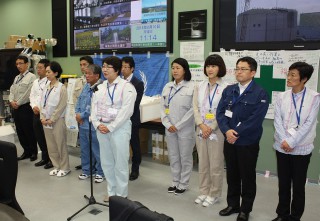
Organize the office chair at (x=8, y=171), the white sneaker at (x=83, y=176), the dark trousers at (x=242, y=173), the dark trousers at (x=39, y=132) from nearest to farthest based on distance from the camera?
the office chair at (x=8, y=171) < the dark trousers at (x=242, y=173) < the white sneaker at (x=83, y=176) < the dark trousers at (x=39, y=132)

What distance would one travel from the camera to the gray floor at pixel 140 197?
10.6ft

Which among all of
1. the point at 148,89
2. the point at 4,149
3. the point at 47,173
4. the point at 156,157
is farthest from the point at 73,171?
the point at 4,149

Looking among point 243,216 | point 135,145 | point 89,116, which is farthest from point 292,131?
point 89,116

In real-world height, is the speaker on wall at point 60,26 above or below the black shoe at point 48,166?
above

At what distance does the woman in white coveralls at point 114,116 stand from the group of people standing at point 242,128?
61 cm

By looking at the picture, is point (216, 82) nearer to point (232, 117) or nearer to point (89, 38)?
point (232, 117)

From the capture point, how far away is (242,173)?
2.92 meters

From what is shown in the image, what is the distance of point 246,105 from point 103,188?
6.73 feet

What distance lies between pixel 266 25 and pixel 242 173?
7.42ft

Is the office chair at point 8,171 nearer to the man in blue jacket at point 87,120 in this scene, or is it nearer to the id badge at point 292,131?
the man in blue jacket at point 87,120

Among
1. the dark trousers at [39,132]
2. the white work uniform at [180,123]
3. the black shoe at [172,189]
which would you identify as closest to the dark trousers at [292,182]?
the white work uniform at [180,123]

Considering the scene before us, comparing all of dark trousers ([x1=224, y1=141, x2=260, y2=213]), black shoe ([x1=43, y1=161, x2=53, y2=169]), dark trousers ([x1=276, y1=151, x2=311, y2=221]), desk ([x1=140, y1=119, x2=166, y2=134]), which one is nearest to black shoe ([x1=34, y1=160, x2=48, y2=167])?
black shoe ([x1=43, y1=161, x2=53, y2=169])

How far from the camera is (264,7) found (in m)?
4.27

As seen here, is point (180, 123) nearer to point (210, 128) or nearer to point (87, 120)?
point (210, 128)
